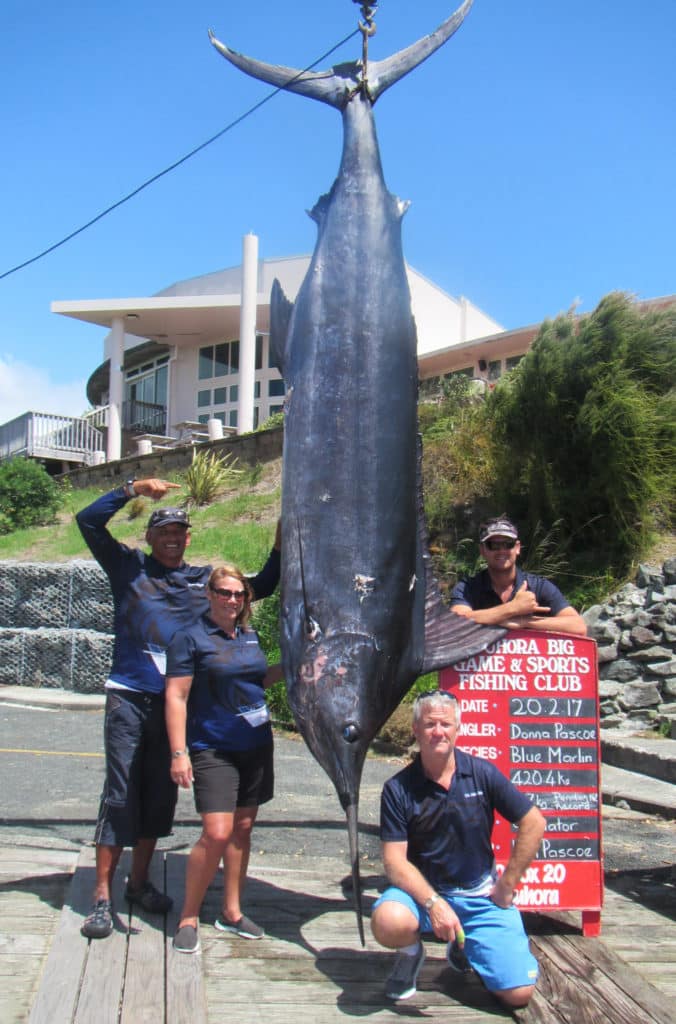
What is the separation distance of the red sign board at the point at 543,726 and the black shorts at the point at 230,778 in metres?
0.75

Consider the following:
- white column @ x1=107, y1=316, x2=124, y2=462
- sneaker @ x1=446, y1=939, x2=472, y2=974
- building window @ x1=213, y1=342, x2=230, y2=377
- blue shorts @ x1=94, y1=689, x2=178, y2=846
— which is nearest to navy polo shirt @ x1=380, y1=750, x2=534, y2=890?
sneaker @ x1=446, y1=939, x2=472, y2=974

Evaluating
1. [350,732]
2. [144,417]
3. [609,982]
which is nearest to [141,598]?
[350,732]

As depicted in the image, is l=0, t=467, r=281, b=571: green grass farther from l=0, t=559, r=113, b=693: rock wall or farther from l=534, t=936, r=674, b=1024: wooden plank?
l=534, t=936, r=674, b=1024: wooden plank

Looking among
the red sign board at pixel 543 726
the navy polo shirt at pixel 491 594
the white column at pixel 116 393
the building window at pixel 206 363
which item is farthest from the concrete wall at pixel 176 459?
the red sign board at pixel 543 726

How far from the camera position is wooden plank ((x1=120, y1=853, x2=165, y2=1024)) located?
2.39 meters

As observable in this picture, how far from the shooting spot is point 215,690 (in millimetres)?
3033

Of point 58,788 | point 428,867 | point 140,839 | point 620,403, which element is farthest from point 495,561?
point 620,403

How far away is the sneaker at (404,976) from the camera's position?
2566 mm

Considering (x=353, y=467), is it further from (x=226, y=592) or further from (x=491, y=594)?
(x=491, y=594)

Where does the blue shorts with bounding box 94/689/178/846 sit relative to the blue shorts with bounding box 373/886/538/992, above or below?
above

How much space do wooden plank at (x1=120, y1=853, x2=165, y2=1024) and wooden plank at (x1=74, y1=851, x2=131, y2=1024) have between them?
2 cm

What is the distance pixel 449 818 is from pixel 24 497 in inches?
578

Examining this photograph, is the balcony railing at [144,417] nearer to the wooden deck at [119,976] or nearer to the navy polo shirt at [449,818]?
the wooden deck at [119,976]

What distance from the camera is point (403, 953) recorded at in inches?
103
